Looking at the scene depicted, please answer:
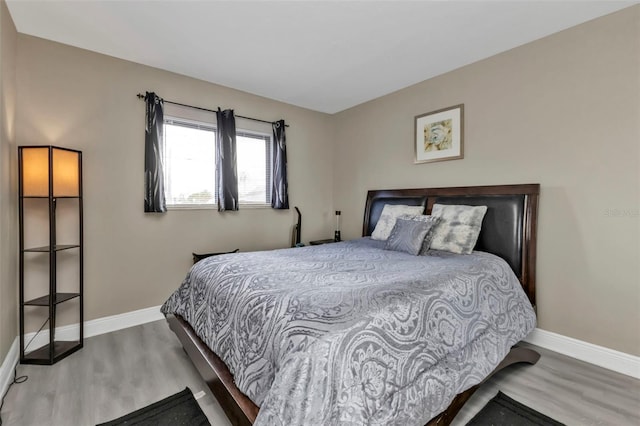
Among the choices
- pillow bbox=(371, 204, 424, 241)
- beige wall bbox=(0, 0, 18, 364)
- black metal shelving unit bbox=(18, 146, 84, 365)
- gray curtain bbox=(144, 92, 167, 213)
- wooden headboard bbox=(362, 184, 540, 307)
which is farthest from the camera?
pillow bbox=(371, 204, 424, 241)

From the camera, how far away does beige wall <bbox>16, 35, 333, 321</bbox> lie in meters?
2.62

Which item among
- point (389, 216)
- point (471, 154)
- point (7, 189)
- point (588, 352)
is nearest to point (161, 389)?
point (7, 189)

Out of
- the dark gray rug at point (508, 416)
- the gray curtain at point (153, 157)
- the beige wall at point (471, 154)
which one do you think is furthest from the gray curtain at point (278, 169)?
the dark gray rug at point (508, 416)

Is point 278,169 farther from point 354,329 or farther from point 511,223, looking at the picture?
point 354,329

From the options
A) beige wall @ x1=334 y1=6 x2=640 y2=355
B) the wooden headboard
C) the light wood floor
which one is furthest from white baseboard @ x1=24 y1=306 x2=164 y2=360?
beige wall @ x1=334 y1=6 x2=640 y2=355

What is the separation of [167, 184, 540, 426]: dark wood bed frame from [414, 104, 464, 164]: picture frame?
40 cm

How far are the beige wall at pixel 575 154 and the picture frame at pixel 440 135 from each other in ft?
0.27

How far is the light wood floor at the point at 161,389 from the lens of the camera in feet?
5.74

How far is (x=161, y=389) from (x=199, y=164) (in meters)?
2.37

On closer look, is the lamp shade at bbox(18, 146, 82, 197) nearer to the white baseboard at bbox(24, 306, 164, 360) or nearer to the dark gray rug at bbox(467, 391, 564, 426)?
the white baseboard at bbox(24, 306, 164, 360)

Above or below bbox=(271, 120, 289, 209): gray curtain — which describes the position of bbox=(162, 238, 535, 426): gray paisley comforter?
below

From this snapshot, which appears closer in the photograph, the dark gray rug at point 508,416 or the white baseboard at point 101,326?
the dark gray rug at point 508,416

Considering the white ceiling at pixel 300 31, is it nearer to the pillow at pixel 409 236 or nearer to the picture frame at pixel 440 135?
the picture frame at pixel 440 135

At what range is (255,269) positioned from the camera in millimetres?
1977
